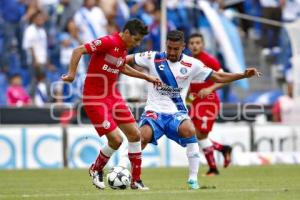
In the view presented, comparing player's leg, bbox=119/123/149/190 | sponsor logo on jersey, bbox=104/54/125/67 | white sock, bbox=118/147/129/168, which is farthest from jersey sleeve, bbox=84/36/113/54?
white sock, bbox=118/147/129/168

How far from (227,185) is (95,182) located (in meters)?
2.07

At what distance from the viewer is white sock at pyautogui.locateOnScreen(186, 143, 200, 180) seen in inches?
519

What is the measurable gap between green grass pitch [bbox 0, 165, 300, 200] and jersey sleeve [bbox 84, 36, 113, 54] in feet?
6.32

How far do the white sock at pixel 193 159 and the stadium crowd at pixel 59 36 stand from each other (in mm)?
9397

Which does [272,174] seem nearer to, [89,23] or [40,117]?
[40,117]

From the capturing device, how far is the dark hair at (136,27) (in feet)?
43.0

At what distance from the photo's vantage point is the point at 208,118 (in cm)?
1803

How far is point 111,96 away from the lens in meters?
13.5

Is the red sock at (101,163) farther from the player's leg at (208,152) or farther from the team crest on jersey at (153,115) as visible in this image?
the player's leg at (208,152)

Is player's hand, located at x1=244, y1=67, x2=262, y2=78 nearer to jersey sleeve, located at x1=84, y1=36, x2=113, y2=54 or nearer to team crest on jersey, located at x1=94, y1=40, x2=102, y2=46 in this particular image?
jersey sleeve, located at x1=84, y1=36, x2=113, y2=54

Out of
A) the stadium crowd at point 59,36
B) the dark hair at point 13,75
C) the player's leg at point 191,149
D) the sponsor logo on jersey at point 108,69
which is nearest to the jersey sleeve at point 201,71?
the player's leg at point 191,149

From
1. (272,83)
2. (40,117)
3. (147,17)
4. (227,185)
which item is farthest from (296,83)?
(227,185)

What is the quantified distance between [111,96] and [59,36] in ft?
38.3

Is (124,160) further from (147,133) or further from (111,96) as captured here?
(111,96)
